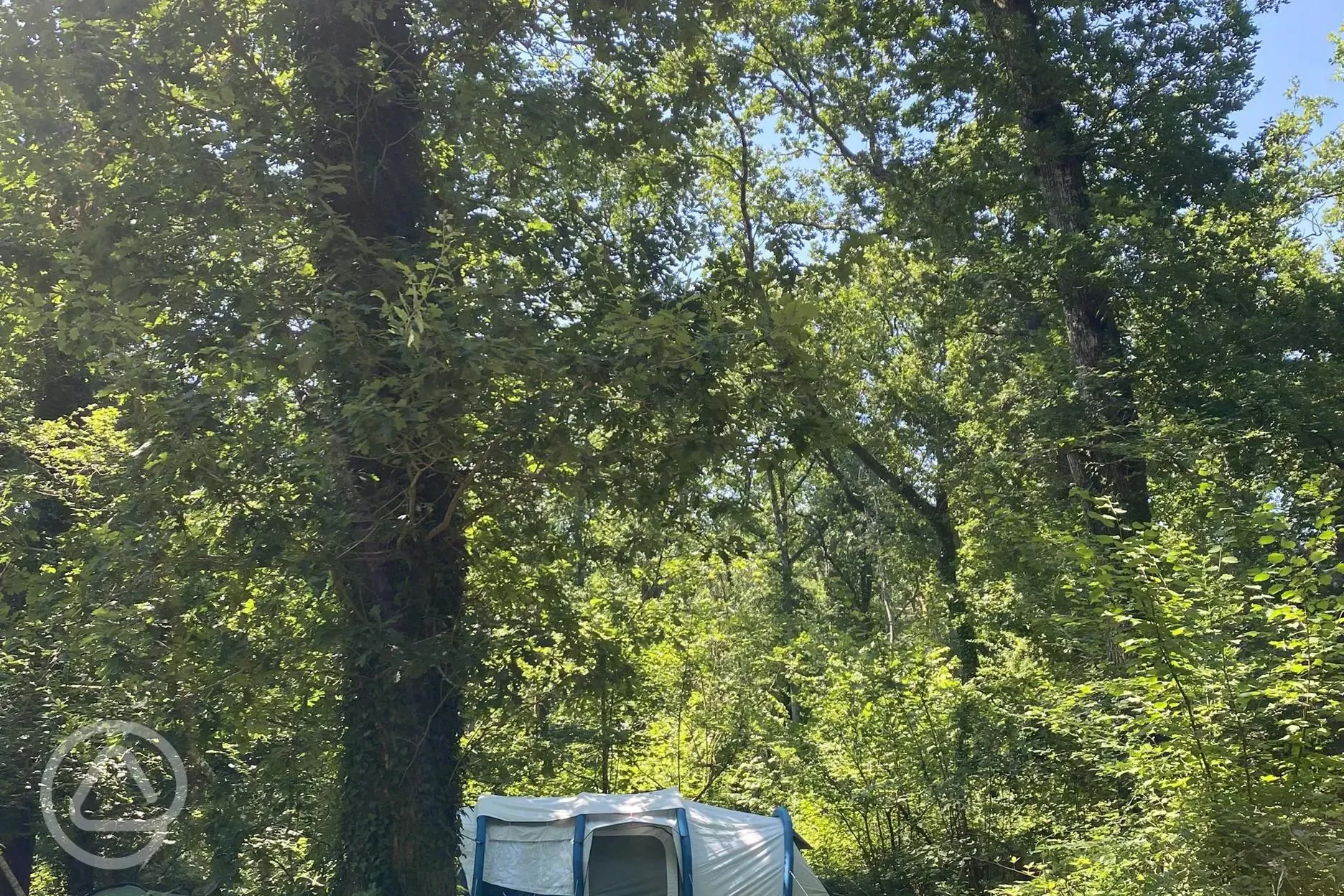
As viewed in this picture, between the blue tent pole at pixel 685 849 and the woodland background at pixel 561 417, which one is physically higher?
the woodland background at pixel 561 417

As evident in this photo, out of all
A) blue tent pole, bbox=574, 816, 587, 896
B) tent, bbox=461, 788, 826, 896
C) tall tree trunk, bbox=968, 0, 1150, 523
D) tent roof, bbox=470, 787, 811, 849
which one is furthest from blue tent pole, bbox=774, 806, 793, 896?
tall tree trunk, bbox=968, 0, 1150, 523

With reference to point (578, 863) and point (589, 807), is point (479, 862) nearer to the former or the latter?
point (578, 863)

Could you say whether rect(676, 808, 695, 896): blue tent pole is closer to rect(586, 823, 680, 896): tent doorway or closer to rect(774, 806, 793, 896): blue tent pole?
rect(586, 823, 680, 896): tent doorway

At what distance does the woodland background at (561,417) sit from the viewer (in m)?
5.25

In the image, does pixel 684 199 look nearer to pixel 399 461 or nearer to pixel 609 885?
pixel 399 461

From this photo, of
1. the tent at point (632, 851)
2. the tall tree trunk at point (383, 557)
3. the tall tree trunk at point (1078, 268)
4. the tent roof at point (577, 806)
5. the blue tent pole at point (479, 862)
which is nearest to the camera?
the tall tree trunk at point (383, 557)

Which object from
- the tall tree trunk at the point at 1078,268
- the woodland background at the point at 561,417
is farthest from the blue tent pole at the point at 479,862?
the tall tree trunk at the point at 1078,268

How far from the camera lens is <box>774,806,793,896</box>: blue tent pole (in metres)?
9.93

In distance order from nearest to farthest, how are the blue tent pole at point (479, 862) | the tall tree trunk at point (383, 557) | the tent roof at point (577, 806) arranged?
the tall tree trunk at point (383, 557), the tent roof at point (577, 806), the blue tent pole at point (479, 862)

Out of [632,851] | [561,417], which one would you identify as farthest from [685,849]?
[561,417]

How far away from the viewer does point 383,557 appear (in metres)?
5.84

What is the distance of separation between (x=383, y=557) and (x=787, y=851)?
20.4ft

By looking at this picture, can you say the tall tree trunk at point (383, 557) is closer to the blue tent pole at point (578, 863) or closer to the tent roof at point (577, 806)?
the blue tent pole at point (578, 863)

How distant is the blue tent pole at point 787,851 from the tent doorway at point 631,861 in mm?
1116
